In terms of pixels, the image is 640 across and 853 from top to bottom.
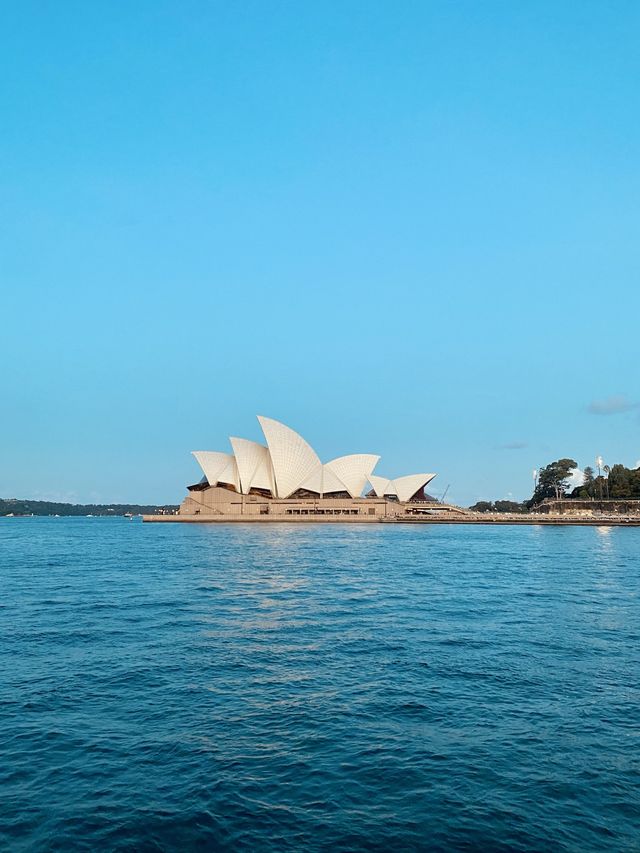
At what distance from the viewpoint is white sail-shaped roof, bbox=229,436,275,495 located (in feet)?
364

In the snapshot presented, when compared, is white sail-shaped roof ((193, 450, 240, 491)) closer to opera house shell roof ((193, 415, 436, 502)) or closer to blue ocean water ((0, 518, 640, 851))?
opera house shell roof ((193, 415, 436, 502))

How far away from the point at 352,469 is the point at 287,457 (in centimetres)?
1607

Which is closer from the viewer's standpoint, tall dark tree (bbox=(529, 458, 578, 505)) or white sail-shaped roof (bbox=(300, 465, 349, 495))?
white sail-shaped roof (bbox=(300, 465, 349, 495))

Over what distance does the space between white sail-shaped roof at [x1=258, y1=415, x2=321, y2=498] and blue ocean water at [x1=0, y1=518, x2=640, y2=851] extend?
82196 mm

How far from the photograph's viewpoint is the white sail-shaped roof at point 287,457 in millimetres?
105938

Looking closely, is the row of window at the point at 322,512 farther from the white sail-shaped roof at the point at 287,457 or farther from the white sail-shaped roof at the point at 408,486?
the white sail-shaped roof at the point at 408,486

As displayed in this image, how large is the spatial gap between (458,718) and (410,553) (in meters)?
40.7

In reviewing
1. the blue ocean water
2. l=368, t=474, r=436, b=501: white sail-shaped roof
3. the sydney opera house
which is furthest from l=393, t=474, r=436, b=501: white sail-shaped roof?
the blue ocean water

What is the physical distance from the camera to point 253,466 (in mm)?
112438

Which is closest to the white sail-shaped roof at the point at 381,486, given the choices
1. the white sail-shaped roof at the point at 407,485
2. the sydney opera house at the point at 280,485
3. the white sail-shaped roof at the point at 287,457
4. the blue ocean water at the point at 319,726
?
the white sail-shaped roof at the point at 407,485

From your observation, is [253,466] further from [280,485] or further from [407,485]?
[407,485]

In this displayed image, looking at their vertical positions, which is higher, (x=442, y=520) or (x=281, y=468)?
(x=281, y=468)

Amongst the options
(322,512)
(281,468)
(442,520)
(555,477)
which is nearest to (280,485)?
(281,468)

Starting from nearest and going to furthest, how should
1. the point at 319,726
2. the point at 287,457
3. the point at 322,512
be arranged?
the point at 319,726, the point at 287,457, the point at 322,512
